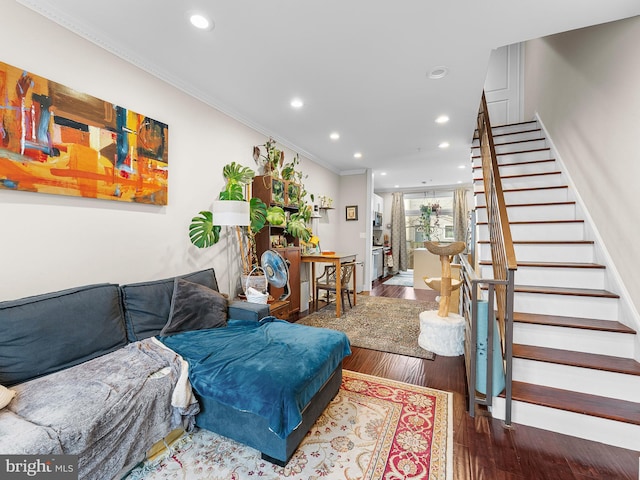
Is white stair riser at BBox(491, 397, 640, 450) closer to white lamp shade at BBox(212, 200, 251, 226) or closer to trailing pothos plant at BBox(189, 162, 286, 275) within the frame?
white lamp shade at BBox(212, 200, 251, 226)

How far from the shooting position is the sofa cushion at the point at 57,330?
1.40 m

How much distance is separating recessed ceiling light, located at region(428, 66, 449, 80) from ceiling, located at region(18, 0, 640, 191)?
0.12 feet

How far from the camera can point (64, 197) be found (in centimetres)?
186

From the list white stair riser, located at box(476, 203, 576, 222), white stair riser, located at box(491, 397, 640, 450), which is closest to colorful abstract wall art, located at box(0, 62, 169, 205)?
white stair riser, located at box(491, 397, 640, 450)

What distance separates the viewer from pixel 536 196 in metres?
3.19

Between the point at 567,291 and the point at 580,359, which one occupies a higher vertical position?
the point at 567,291

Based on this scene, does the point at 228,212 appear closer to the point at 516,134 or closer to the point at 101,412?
the point at 101,412

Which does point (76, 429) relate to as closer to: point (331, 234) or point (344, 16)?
point (344, 16)

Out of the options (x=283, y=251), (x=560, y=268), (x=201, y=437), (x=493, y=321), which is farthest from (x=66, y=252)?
(x=560, y=268)

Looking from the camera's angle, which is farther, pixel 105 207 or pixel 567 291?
pixel 567 291

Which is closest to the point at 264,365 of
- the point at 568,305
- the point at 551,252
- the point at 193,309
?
the point at 193,309

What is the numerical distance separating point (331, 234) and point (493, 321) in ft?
14.1

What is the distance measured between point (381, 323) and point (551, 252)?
208 centimetres

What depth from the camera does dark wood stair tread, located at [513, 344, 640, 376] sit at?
1784 mm
